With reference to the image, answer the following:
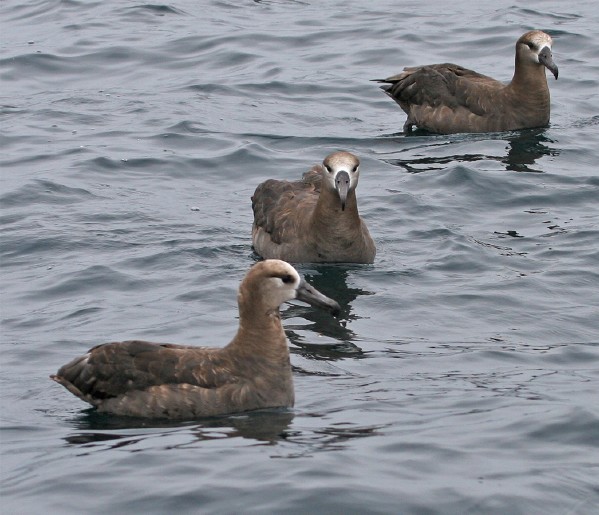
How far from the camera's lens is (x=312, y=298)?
11.7 meters

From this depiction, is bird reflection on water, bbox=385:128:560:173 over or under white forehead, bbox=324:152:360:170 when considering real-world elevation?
under

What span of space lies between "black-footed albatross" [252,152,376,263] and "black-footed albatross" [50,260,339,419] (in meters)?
3.63

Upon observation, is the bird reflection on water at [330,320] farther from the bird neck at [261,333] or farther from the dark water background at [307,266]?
the bird neck at [261,333]

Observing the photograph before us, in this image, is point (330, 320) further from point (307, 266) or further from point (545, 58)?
point (545, 58)

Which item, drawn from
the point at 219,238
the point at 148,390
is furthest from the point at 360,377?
the point at 219,238

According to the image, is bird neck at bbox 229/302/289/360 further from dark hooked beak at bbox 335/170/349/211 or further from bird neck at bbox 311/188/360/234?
bird neck at bbox 311/188/360/234

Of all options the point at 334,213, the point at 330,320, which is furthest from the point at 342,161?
the point at 330,320

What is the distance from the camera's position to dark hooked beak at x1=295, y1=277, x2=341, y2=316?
1163 cm

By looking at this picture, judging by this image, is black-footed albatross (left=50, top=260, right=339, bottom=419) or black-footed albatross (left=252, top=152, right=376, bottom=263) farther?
black-footed albatross (left=252, top=152, right=376, bottom=263)

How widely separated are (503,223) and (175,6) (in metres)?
13.1

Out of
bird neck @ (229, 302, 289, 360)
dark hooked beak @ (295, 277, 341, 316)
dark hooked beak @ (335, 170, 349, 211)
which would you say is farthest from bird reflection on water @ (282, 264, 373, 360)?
bird neck @ (229, 302, 289, 360)

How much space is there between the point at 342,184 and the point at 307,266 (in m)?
1.07

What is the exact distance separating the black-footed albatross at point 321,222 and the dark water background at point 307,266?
22cm

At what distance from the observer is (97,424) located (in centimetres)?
1127
